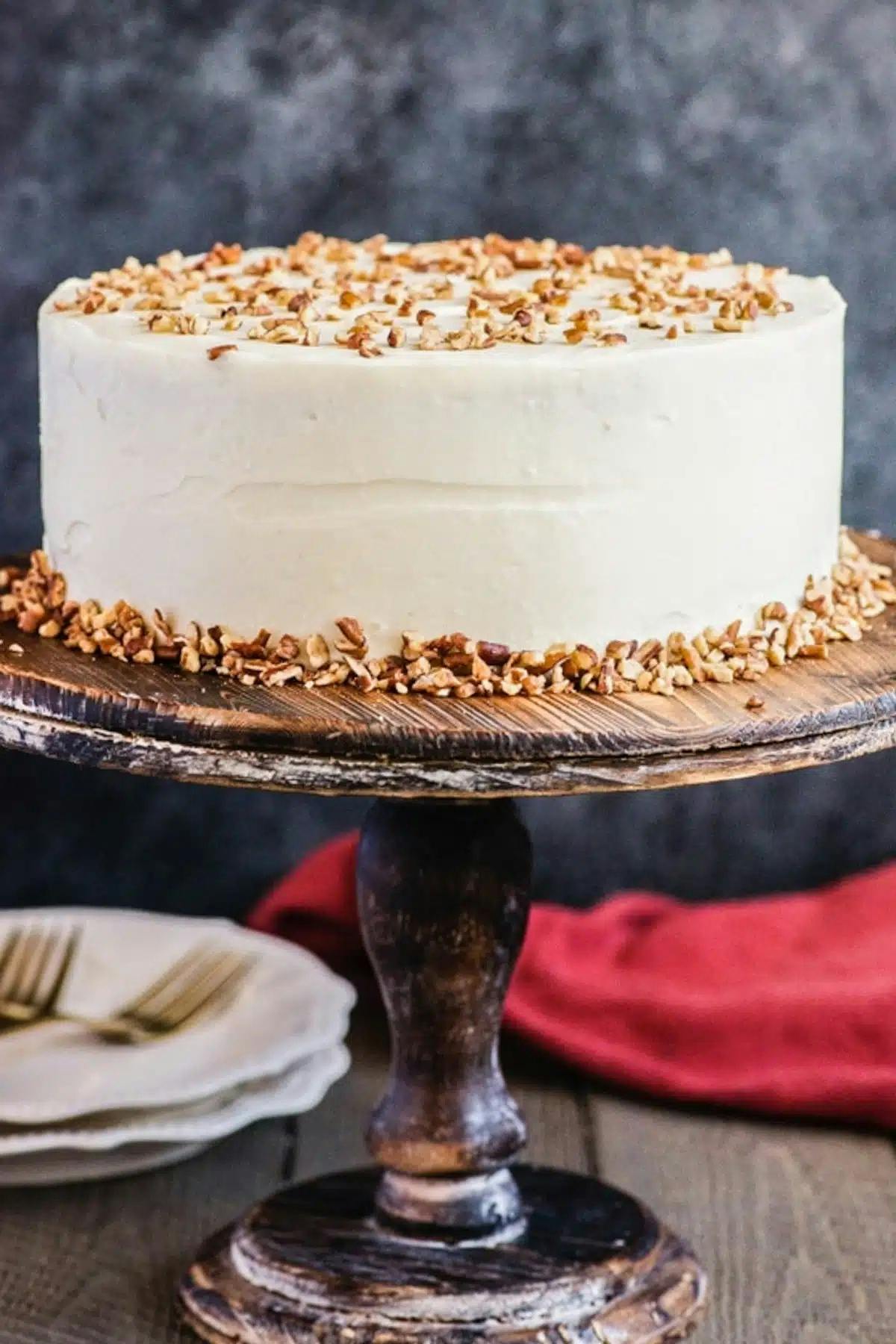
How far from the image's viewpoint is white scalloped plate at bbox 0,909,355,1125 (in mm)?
1855

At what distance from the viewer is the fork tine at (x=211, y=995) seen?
205cm

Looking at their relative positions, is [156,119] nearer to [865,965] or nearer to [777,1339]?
[865,965]

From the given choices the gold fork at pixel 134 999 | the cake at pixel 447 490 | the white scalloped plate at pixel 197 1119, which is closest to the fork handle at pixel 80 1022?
the gold fork at pixel 134 999

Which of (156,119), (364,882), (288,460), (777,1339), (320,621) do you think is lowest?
(777,1339)

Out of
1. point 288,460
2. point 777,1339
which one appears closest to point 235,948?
point 777,1339

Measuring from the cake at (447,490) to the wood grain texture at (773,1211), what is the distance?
0.51 metres

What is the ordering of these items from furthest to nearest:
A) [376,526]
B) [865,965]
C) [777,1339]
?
[865,965] < [777,1339] < [376,526]

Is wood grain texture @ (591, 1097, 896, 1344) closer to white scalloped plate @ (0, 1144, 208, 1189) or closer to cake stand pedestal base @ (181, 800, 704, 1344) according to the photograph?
cake stand pedestal base @ (181, 800, 704, 1344)

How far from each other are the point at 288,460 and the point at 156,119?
0.96 m

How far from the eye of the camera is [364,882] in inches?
65.1

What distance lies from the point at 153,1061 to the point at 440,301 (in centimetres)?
73

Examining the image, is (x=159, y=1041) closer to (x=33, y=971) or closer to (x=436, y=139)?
(x=33, y=971)

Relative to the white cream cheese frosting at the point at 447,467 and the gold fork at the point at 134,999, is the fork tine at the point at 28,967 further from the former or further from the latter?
the white cream cheese frosting at the point at 447,467

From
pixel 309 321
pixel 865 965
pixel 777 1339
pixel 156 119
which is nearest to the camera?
pixel 309 321
